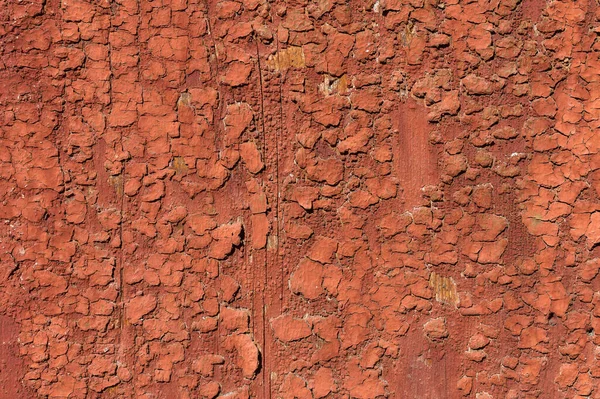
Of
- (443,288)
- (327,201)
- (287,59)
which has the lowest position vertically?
(443,288)

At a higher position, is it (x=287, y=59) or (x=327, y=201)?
(x=287, y=59)

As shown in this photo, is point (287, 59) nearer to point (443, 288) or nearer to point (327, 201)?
point (327, 201)

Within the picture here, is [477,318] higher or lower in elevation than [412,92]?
lower

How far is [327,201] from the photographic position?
2238 millimetres

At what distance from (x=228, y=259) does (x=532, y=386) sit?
A: 1.11 meters

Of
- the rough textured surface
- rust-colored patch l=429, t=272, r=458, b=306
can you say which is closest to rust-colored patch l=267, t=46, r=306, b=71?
the rough textured surface

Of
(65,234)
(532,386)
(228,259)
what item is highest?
(65,234)

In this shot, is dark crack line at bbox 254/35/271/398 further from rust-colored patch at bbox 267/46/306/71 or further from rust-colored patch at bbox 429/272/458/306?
rust-colored patch at bbox 429/272/458/306

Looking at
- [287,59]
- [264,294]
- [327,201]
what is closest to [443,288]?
[327,201]

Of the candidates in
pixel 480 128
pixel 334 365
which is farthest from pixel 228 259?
pixel 480 128

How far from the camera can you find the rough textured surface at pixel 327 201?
7.25 feet

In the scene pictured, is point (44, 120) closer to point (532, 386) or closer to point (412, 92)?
point (412, 92)

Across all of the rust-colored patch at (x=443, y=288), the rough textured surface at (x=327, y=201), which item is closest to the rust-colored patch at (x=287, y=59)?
the rough textured surface at (x=327, y=201)

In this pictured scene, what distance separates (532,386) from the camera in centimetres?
226
